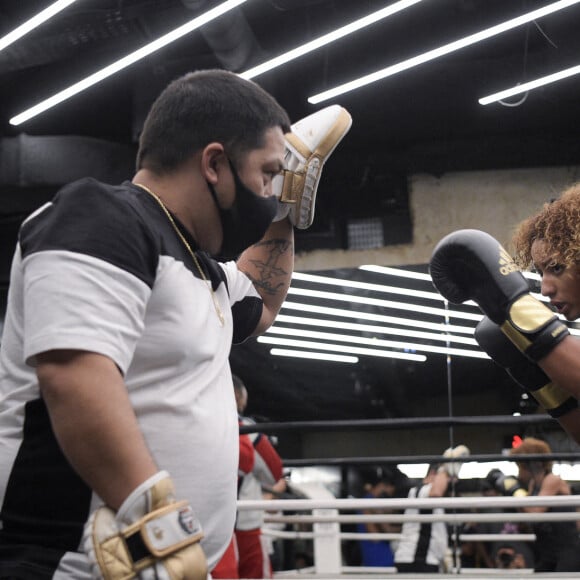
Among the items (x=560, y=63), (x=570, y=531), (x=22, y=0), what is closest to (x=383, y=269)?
(x=560, y=63)

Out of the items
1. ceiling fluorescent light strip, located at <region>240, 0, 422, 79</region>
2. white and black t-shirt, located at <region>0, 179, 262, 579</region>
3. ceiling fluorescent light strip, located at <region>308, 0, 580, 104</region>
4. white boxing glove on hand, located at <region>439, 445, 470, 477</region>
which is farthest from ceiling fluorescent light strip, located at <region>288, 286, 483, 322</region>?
white and black t-shirt, located at <region>0, 179, 262, 579</region>

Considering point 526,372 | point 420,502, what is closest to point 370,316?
point 420,502

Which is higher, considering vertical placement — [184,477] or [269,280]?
[269,280]

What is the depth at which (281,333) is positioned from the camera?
5672mm

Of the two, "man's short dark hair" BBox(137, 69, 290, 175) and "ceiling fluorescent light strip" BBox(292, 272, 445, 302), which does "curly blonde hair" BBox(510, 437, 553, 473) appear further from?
"man's short dark hair" BBox(137, 69, 290, 175)

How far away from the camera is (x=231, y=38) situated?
15.8 ft

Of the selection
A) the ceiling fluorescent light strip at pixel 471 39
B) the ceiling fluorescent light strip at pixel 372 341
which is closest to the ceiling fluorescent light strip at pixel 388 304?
the ceiling fluorescent light strip at pixel 372 341

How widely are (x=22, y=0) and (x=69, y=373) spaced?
183 inches

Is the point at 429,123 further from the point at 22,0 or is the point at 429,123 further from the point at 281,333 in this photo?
the point at 22,0

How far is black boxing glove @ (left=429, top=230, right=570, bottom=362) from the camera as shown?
180 centimetres

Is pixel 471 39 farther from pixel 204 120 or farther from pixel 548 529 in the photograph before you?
pixel 204 120

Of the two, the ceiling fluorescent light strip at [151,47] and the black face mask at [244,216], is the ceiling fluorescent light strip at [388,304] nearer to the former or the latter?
the ceiling fluorescent light strip at [151,47]

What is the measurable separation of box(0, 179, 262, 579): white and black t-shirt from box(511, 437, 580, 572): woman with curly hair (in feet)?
8.86

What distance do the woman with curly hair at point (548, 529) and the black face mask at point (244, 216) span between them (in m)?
2.59
